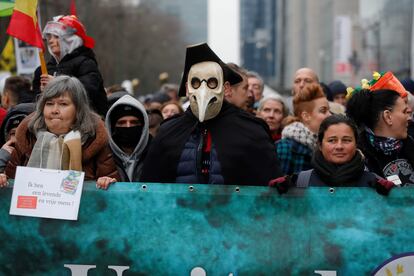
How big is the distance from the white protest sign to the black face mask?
3.18ft

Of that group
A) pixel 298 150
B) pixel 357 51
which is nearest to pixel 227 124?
pixel 298 150

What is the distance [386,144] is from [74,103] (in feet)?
6.29

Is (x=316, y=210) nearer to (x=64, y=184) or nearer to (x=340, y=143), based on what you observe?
(x=340, y=143)

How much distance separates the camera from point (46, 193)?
5.73 m

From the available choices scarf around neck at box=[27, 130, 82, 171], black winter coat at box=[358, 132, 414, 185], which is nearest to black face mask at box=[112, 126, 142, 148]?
scarf around neck at box=[27, 130, 82, 171]

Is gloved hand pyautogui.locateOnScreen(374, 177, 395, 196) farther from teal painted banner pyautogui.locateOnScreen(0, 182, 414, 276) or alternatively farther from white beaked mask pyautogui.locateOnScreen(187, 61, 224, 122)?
white beaked mask pyautogui.locateOnScreen(187, 61, 224, 122)

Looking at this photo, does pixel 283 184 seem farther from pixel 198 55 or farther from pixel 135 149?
pixel 135 149

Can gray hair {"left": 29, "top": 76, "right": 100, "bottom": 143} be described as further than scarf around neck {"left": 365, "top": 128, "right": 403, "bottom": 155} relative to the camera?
No

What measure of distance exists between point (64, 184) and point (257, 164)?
1130mm

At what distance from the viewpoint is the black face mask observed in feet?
22.0

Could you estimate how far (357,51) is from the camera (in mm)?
58250

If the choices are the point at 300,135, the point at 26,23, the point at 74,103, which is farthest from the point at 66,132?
the point at 300,135

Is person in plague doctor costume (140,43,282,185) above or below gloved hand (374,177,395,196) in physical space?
above

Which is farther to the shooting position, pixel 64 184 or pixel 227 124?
pixel 227 124
